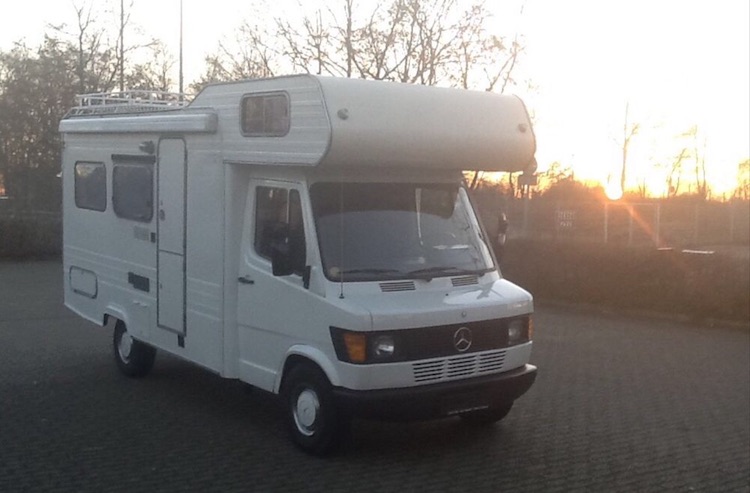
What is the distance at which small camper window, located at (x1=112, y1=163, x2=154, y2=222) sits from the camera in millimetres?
10000

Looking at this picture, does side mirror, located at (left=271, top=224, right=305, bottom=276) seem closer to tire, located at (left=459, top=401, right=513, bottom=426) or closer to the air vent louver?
the air vent louver

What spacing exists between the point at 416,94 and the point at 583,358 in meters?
6.01

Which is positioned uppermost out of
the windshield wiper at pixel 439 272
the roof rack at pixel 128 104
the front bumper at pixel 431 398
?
the roof rack at pixel 128 104

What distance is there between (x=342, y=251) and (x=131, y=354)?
389 cm

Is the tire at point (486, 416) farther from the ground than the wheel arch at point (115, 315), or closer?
closer

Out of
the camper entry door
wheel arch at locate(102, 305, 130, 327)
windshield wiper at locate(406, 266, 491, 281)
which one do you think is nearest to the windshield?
windshield wiper at locate(406, 266, 491, 281)

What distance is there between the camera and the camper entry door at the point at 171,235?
9406mm

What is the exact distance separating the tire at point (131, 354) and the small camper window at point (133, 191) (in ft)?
4.18

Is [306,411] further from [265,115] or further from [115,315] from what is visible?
[115,315]

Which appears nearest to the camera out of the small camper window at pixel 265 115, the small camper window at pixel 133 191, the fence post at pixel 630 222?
the small camper window at pixel 265 115

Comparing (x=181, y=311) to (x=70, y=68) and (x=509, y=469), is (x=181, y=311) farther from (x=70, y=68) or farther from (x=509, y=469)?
(x=70, y=68)

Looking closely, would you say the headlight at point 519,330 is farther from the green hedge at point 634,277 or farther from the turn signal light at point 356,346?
the green hedge at point 634,277

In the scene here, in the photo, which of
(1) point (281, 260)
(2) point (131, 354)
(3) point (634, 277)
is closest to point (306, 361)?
(1) point (281, 260)

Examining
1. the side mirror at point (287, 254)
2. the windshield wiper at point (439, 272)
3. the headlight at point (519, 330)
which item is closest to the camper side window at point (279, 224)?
the side mirror at point (287, 254)
